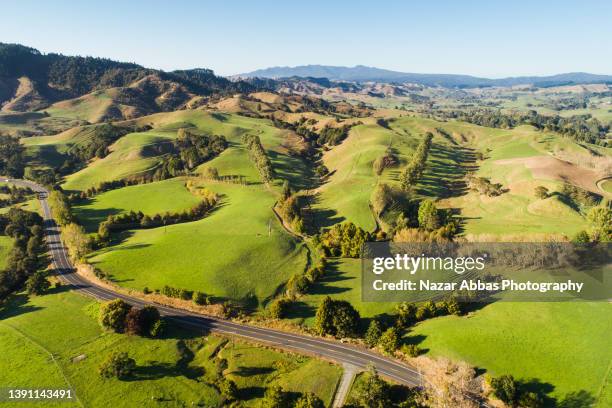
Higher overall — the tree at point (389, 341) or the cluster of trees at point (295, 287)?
the cluster of trees at point (295, 287)

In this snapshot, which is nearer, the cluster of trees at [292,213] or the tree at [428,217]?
the tree at [428,217]

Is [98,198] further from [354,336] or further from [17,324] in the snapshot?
[354,336]

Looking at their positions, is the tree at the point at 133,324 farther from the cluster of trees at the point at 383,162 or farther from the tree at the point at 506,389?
the cluster of trees at the point at 383,162

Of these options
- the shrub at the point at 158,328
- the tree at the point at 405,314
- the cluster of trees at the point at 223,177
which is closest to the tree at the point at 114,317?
the shrub at the point at 158,328

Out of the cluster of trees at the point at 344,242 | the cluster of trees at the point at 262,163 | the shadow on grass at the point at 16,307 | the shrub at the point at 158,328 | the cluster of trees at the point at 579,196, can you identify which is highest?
the cluster of trees at the point at 262,163

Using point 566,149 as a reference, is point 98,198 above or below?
below

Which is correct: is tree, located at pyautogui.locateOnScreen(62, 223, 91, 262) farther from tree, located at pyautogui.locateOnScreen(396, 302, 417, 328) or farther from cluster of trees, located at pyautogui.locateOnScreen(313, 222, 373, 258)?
tree, located at pyautogui.locateOnScreen(396, 302, 417, 328)

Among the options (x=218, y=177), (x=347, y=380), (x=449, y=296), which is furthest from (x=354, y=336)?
(x=218, y=177)
